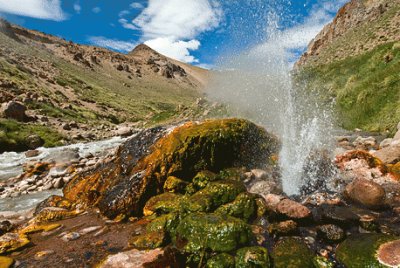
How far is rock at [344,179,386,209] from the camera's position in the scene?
7.02 m

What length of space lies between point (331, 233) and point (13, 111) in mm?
28220

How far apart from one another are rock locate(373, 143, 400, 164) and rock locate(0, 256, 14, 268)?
11186mm

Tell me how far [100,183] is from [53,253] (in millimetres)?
3689

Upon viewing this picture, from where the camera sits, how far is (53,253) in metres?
6.09

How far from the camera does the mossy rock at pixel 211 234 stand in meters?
5.53

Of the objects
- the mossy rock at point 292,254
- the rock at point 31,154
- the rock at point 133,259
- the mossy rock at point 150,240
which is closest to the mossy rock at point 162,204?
the mossy rock at point 150,240

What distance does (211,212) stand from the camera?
22.7ft

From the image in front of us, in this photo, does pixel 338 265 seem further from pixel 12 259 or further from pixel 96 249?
pixel 12 259

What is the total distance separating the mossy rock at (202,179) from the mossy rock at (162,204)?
0.69 metres

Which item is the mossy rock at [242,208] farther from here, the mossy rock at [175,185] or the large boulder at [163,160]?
the large boulder at [163,160]

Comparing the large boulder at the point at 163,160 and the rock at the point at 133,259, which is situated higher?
the large boulder at the point at 163,160

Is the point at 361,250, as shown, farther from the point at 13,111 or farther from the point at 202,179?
the point at 13,111

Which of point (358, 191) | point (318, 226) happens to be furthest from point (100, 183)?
point (358, 191)

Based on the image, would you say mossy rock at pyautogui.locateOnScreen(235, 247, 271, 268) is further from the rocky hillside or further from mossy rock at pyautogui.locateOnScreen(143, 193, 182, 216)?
the rocky hillside
